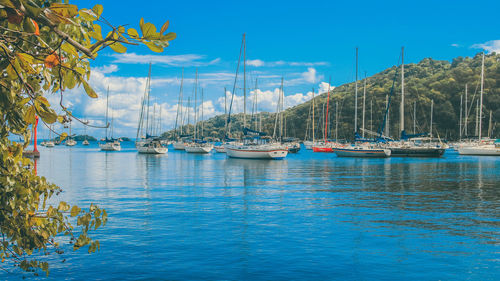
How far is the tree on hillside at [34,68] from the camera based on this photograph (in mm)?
2805

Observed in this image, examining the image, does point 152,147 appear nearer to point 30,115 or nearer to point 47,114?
point 30,115

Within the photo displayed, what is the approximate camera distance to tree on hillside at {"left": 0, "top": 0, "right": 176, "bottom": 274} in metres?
2.81

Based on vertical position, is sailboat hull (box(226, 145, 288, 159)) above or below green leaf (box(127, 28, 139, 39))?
below

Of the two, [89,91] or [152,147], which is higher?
[89,91]

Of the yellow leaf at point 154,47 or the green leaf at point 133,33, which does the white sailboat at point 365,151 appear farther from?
the green leaf at point 133,33

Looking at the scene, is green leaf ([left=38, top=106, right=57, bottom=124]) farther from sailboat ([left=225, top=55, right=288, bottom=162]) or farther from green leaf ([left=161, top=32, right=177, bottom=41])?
sailboat ([left=225, top=55, right=288, bottom=162])

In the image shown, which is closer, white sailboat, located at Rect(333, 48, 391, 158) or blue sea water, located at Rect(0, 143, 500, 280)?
blue sea water, located at Rect(0, 143, 500, 280)

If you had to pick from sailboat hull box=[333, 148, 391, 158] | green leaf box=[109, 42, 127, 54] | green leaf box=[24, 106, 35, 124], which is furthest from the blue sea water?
sailboat hull box=[333, 148, 391, 158]

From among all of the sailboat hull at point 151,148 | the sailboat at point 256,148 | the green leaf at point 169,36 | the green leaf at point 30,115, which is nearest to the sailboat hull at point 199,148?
the sailboat hull at point 151,148

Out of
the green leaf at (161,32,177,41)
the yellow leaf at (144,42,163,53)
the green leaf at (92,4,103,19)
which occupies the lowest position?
the yellow leaf at (144,42,163,53)

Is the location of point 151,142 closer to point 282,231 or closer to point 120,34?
point 282,231

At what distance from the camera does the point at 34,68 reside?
11.8 ft

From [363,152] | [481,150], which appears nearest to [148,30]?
[363,152]

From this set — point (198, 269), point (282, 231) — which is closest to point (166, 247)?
point (198, 269)
